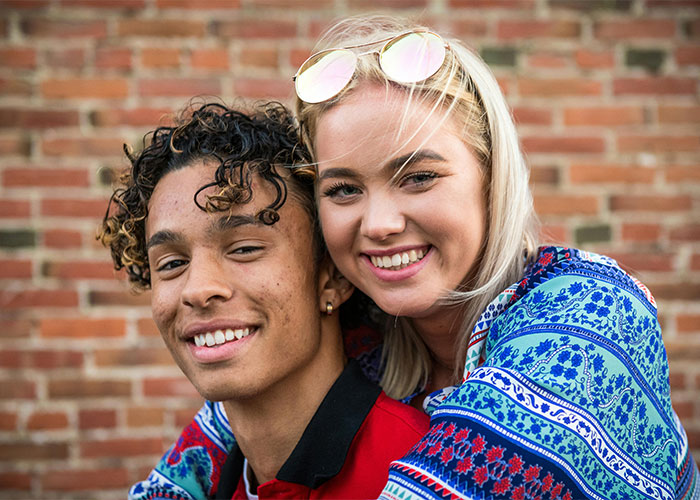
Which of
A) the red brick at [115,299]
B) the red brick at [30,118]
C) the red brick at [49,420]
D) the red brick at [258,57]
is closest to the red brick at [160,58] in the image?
the red brick at [258,57]

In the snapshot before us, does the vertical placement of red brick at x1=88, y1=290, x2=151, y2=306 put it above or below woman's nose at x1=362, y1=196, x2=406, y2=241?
below

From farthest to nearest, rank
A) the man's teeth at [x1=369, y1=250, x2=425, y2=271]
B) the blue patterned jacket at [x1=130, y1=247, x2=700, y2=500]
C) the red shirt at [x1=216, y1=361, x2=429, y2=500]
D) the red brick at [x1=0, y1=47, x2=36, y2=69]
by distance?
the red brick at [x1=0, y1=47, x2=36, y2=69] < the man's teeth at [x1=369, y1=250, x2=425, y2=271] < the red shirt at [x1=216, y1=361, x2=429, y2=500] < the blue patterned jacket at [x1=130, y1=247, x2=700, y2=500]

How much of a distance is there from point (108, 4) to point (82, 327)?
143 cm

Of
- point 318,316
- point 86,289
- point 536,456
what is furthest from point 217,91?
point 536,456

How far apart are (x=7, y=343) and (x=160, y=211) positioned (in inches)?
67.7

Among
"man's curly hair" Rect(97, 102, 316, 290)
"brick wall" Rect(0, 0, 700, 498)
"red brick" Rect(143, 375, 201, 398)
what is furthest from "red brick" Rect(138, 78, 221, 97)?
"red brick" Rect(143, 375, 201, 398)

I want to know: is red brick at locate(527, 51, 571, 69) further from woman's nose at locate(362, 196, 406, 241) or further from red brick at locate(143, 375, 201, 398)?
red brick at locate(143, 375, 201, 398)

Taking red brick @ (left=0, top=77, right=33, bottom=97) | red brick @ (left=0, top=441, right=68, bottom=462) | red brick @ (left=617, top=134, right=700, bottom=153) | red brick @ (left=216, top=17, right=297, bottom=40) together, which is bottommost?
red brick @ (left=0, top=441, right=68, bottom=462)

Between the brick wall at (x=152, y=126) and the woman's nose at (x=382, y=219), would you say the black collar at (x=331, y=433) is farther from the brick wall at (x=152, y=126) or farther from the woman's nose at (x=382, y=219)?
the brick wall at (x=152, y=126)

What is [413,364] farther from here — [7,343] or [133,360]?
[7,343]

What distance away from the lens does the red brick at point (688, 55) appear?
313 cm

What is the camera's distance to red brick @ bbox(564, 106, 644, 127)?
10.3 feet

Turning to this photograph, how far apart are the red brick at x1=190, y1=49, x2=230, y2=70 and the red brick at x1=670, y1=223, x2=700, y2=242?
2.12 m

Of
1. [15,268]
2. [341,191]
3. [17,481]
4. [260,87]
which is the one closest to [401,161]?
[341,191]
